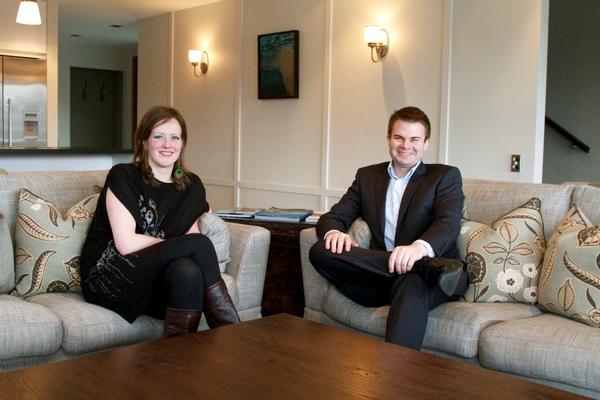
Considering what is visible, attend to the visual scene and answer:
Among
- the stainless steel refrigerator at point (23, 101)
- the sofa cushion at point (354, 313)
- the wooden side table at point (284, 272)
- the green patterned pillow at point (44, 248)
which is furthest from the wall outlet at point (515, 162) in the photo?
the stainless steel refrigerator at point (23, 101)

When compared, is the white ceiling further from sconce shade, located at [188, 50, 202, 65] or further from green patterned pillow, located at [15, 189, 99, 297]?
green patterned pillow, located at [15, 189, 99, 297]

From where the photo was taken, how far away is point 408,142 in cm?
296

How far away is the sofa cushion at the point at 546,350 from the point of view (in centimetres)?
220

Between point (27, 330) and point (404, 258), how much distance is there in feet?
4.31

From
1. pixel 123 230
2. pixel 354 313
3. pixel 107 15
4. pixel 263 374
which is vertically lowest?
pixel 354 313

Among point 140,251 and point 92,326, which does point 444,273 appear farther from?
point 92,326

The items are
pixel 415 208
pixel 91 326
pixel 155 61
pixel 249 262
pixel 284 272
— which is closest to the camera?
pixel 91 326

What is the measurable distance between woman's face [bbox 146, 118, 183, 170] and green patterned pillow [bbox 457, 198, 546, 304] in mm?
1224

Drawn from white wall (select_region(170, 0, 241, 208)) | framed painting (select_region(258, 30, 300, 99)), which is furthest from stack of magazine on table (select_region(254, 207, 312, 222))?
white wall (select_region(170, 0, 241, 208))

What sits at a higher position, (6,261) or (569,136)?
(569,136)

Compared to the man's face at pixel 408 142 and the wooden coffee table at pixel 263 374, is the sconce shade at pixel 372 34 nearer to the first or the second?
A: the man's face at pixel 408 142

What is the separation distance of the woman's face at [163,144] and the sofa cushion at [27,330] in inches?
28.0

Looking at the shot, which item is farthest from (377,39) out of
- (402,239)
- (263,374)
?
(263,374)

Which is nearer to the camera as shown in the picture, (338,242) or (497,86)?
(338,242)
